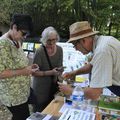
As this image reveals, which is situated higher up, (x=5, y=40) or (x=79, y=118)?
(x=5, y=40)

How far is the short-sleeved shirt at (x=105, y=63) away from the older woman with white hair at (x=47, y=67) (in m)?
1.09

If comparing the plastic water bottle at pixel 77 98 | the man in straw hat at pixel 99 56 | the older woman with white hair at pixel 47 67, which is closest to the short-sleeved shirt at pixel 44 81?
the older woman with white hair at pixel 47 67

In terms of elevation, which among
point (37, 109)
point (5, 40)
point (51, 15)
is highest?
point (51, 15)

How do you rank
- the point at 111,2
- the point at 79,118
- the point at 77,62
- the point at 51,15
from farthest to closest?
the point at 51,15, the point at 111,2, the point at 77,62, the point at 79,118

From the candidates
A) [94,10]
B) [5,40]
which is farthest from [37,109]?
[94,10]

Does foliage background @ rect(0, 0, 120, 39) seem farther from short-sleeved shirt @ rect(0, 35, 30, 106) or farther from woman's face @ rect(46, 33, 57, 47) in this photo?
short-sleeved shirt @ rect(0, 35, 30, 106)

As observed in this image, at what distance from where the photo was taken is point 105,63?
1.79 metres

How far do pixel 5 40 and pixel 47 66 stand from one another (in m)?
0.78

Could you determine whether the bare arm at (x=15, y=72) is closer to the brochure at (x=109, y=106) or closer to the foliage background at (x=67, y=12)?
the brochure at (x=109, y=106)

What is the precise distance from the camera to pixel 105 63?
5.89 ft

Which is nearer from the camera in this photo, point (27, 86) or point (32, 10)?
point (27, 86)

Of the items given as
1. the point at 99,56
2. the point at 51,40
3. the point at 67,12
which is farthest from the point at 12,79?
the point at 67,12

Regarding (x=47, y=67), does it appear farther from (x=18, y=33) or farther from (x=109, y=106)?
(x=109, y=106)

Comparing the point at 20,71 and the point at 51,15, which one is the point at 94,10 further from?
the point at 20,71
